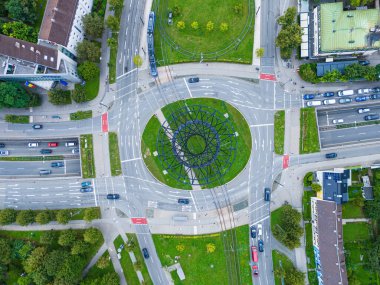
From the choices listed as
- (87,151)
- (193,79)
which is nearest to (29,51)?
(87,151)

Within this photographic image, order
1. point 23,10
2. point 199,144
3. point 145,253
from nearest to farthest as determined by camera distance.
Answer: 1. point 23,10
2. point 145,253
3. point 199,144

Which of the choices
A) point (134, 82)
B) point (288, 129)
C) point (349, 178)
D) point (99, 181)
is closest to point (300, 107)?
point (288, 129)

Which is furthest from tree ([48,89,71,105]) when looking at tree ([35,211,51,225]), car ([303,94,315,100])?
car ([303,94,315,100])

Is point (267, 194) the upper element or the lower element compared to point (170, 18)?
lower

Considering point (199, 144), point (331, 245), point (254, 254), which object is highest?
point (199, 144)

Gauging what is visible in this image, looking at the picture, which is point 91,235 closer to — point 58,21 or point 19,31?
point 58,21

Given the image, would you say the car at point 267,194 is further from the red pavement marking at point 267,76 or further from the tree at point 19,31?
the tree at point 19,31

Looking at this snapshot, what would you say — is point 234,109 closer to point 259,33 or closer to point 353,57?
point 259,33

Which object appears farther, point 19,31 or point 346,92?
point 346,92
